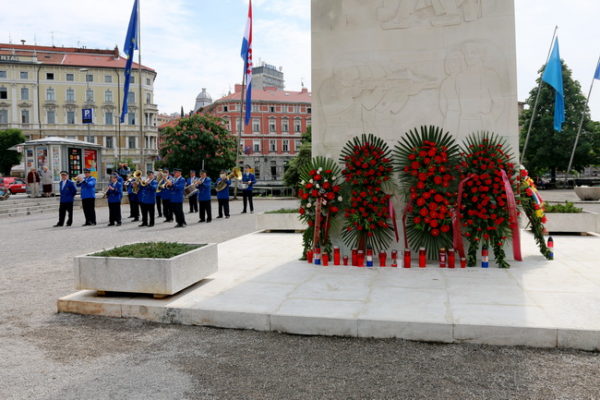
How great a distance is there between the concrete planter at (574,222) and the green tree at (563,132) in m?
36.9

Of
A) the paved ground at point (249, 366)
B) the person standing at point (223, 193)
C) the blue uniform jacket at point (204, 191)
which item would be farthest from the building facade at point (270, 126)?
the paved ground at point (249, 366)

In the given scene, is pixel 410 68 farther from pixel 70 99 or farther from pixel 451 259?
→ pixel 70 99

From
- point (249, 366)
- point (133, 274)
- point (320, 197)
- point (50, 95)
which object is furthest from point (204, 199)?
point (50, 95)

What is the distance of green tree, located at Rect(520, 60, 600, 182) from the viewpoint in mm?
44625

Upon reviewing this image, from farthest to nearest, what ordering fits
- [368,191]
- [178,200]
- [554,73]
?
[178,200], [554,73], [368,191]

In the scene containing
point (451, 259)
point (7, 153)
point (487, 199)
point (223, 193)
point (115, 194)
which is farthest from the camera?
point (7, 153)

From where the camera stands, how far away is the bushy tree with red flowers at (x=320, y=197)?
25.1ft

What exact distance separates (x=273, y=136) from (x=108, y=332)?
276 feet

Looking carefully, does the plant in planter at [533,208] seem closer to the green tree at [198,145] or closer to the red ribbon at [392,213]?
the red ribbon at [392,213]

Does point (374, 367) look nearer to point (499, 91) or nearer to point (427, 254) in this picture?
point (427, 254)

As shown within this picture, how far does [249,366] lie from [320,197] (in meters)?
4.22

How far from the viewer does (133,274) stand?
17.8 ft

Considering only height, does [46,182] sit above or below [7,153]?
below

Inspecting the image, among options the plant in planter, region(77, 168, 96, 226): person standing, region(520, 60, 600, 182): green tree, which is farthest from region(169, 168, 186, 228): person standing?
region(520, 60, 600, 182): green tree
